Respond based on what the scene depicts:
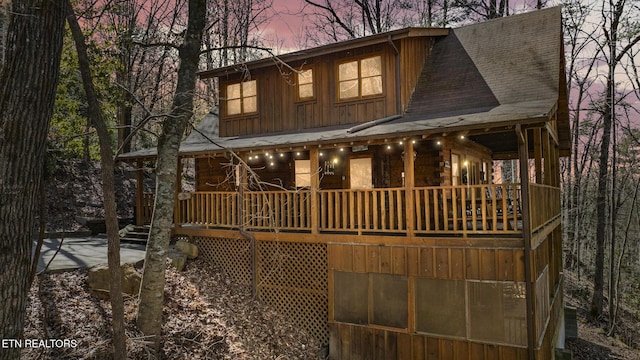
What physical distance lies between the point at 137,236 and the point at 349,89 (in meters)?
8.50

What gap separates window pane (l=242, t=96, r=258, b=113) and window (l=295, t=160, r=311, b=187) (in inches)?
97.7

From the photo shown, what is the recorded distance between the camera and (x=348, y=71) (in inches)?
480

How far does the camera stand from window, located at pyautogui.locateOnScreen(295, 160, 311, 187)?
44.5 feet

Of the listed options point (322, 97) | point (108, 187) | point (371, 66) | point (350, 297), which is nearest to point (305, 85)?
point (322, 97)

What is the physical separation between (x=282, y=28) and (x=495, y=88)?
16962 mm

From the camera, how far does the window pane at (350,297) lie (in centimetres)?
927

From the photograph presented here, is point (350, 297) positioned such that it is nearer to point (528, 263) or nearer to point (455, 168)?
point (528, 263)

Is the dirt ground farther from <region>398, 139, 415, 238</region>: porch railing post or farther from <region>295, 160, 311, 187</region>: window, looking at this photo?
<region>295, 160, 311, 187</region>: window

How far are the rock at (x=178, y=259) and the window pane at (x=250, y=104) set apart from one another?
18.4 feet

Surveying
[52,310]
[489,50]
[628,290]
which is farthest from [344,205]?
[628,290]

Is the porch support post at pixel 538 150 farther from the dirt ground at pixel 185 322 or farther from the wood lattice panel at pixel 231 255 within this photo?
the wood lattice panel at pixel 231 255

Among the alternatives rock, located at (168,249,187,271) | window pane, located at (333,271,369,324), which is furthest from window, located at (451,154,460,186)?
rock, located at (168,249,187,271)

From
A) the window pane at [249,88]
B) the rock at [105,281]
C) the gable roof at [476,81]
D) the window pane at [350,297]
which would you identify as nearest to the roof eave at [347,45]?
the gable roof at [476,81]

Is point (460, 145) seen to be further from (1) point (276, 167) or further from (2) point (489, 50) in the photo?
(1) point (276, 167)
